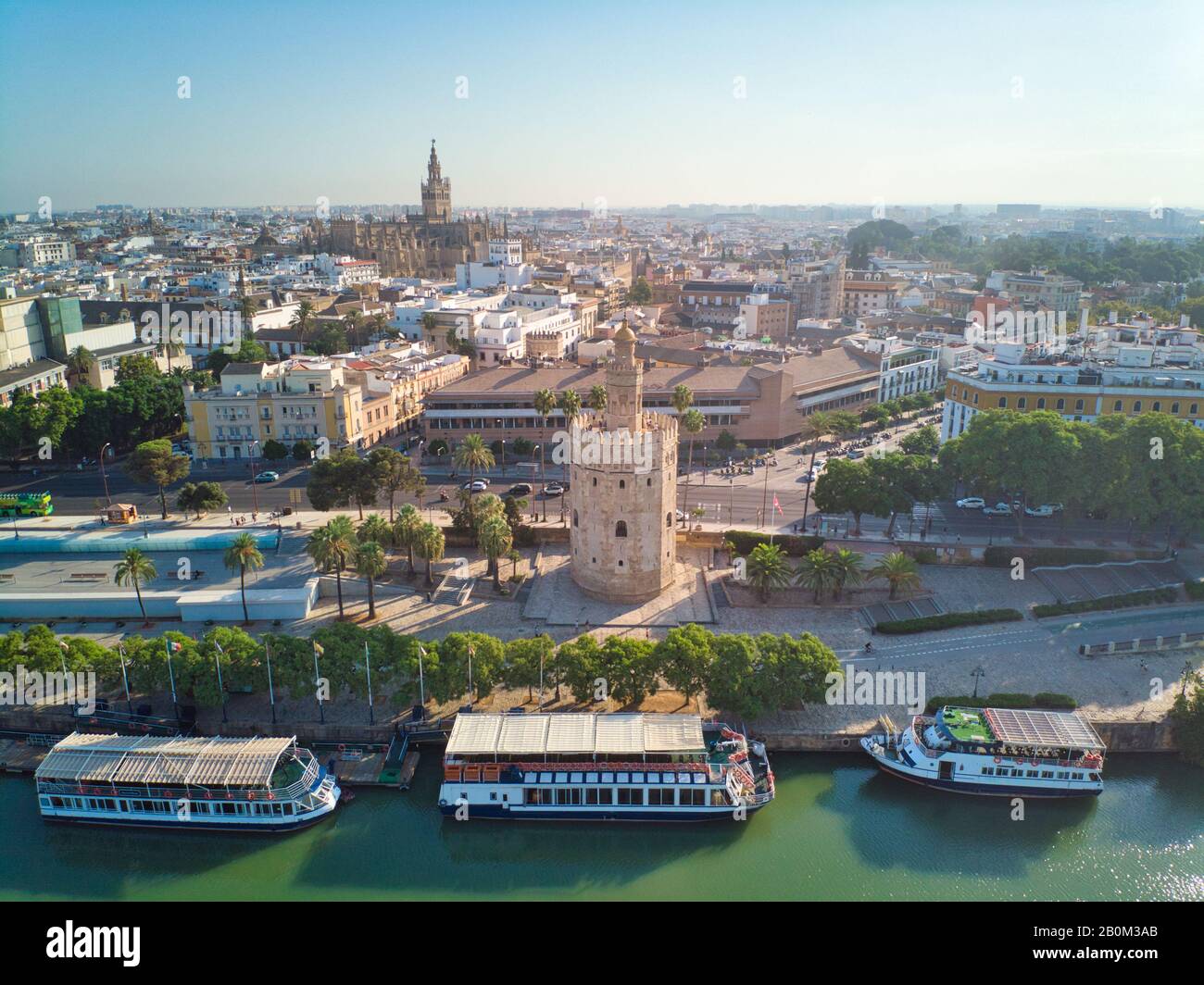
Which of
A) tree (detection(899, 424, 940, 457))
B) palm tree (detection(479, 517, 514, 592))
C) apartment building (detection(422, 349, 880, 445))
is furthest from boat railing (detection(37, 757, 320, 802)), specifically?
tree (detection(899, 424, 940, 457))

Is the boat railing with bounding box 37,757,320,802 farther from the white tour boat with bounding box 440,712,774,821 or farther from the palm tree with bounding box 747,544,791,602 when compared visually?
the palm tree with bounding box 747,544,791,602

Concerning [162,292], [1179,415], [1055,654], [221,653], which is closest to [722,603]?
[1055,654]

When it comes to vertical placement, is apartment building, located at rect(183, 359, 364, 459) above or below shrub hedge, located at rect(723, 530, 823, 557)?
above

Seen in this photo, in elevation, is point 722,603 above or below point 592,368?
below

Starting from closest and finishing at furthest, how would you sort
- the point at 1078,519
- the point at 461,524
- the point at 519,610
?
1. the point at 519,610
2. the point at 461,524
3. the point at 1078,519

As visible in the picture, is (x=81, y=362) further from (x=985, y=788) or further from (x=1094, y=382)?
(x=1094, y=382)

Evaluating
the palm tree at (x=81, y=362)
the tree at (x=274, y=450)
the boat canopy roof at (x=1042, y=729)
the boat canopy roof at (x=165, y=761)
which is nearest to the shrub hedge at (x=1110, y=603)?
the boat canopy roof at (x=1042, y=729)

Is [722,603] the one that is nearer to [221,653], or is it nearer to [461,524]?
[461,524]
